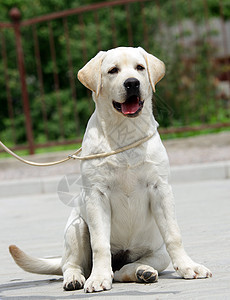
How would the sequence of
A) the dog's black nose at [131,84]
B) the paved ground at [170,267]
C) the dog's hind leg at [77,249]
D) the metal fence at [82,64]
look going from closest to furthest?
the paved ground at [170,267], the dog's black nose at [131,84], the dog's hind leg at [77,249], the metal fence at [82,64]

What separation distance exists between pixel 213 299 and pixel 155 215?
0.68 m

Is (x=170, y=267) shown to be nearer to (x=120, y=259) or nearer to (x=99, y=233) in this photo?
(x=120, y=259)

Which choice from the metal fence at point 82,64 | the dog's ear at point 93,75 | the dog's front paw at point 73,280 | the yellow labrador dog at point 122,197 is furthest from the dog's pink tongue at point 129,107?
the metal fence at point 82,64

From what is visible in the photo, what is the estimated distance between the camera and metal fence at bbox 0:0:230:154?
10.1 metres

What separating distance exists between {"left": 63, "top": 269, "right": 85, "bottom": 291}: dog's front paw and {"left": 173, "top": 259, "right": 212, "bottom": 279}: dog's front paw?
0.50 meters

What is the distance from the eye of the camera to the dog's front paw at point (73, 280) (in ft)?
10.3

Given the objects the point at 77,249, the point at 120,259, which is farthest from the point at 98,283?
the point at 120,259

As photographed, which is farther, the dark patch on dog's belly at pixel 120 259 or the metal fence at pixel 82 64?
the metal fence at pixel 82 64

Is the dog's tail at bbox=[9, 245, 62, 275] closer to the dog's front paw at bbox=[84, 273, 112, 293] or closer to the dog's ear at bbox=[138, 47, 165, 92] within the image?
the dog's front paw at bbox=[84, 273, 112, 293]

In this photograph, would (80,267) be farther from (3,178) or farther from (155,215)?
(3,178)

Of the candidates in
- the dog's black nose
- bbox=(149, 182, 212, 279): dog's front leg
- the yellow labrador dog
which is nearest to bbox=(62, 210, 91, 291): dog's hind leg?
the yellow labrador dog

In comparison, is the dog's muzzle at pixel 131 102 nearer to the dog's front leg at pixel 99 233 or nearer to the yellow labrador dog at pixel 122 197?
the yellow labrador dog at pixel 122 197

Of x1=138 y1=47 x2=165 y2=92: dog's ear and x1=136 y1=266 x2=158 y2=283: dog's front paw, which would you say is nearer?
x1=136 y1=266 x2=158 y2=283: dog's front paw

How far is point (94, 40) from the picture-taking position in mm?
13797
